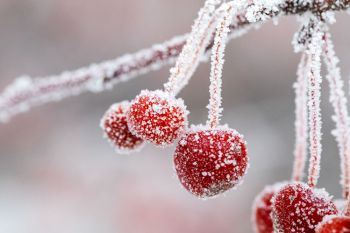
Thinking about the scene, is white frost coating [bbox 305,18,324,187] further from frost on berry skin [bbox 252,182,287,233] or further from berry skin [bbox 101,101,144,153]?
berry skin [bbox 101,101,144,153]

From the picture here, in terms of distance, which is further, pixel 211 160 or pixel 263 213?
pixel 263 213

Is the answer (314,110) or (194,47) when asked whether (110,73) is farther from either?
(314,110)

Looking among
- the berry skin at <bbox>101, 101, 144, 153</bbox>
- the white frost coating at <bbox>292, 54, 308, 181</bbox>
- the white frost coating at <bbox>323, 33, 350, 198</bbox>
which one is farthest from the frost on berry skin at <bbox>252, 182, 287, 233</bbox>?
the berry skin at <bbox>101, 101, 144, 153</bbox>

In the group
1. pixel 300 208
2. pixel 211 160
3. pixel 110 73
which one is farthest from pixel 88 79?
pixel 300 208

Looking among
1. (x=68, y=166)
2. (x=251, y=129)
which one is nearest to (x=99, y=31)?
(x=68, y=166)

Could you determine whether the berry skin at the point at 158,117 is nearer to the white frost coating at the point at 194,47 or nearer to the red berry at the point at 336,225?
the white frost coating at the point at 194,47
